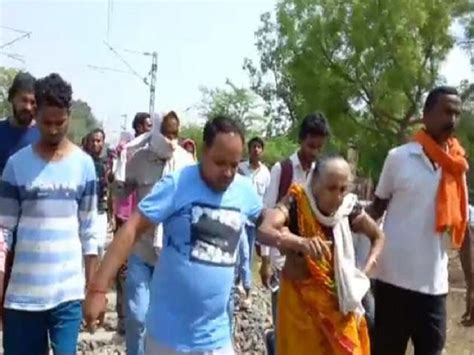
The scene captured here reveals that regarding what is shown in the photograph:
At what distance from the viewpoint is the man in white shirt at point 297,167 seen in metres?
7.27

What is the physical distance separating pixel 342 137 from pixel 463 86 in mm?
4163

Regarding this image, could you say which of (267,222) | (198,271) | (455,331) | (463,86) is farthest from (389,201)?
(463,86)

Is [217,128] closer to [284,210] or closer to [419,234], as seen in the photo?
[284,210]

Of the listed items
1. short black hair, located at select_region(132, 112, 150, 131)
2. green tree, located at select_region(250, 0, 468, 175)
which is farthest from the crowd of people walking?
green tree, located at select_region(250, 0, 468, 175)

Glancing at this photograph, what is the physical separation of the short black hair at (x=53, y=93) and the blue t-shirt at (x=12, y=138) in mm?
558

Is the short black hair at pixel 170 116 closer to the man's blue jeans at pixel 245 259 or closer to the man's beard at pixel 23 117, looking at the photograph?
the man's blue jeans at pixel 245 259

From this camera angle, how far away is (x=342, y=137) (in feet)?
Answer: 121

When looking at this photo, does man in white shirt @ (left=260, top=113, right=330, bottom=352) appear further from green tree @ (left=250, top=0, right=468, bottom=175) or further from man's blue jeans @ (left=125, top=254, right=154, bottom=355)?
green tree @ (left=250, top=0, right=468, bottom=175)

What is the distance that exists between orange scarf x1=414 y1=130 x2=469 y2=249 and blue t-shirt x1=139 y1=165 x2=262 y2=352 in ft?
5.31

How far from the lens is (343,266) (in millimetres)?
5750

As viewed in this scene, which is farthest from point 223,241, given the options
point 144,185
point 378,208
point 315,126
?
point 144,185

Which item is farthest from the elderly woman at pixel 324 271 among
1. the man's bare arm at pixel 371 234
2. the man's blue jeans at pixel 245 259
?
the man's blue jeans at pixel 245 259

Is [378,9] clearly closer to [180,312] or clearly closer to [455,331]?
[455,331]

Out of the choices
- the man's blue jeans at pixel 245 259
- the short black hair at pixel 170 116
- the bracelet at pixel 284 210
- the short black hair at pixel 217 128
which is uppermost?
the short black hair at pixel 170 116
